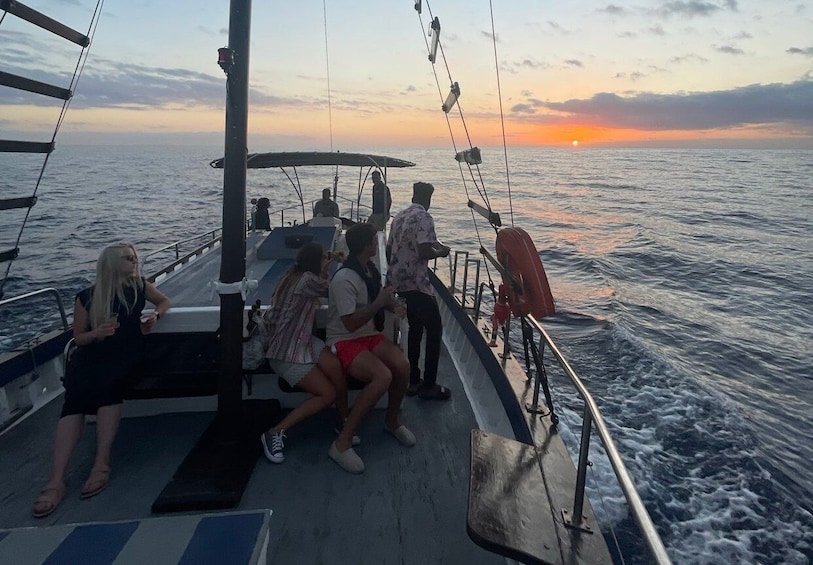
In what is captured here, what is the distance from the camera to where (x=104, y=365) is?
11.1 ft

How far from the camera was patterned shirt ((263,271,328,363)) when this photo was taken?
348 cm

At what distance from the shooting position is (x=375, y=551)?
2.77m

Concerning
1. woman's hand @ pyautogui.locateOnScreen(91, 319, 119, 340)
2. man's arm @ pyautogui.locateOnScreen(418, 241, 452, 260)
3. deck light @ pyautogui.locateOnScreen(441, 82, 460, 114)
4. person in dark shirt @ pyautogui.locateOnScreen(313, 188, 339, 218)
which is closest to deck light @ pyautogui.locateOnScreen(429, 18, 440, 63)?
deck light @ pyautogui.locateOnScreen(441, 82, 460, 114)

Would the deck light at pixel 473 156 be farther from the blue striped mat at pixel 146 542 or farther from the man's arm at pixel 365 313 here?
the blue striped mat at pixel 146 542

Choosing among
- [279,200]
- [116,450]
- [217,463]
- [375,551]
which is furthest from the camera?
[279,200]

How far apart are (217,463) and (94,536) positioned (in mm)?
1389

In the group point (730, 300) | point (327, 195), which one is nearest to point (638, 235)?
point (730, 300)

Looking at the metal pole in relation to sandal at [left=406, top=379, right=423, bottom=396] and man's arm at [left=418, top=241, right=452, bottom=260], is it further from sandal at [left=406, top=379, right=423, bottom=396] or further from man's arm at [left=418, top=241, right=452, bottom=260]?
sandal at [left=406, top=379, right=423, bottom=396]

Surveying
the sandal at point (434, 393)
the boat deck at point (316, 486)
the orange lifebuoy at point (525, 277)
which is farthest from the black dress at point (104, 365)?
the orange lifebuoy at point (525, 277)

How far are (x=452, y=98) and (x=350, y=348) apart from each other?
2.83 m

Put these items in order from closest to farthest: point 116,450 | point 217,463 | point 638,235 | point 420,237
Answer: point 217,463
point 116,450
point 420,237
point 638,235

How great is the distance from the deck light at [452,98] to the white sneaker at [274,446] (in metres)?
3.47

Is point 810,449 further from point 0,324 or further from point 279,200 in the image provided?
point 279,200

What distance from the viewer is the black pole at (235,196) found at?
304 cm
